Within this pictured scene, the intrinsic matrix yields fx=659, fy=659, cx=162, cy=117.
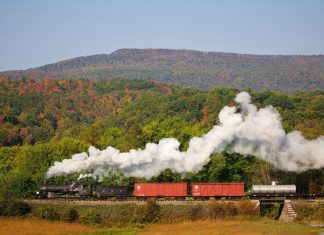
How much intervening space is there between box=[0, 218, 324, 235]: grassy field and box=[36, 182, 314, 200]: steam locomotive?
408 inches

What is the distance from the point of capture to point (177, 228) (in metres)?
72.6

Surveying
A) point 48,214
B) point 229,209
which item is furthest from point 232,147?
point 48,214

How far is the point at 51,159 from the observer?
384 ft

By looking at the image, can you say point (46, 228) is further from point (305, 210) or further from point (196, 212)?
point (305, 210)

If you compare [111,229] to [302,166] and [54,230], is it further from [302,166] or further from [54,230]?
[302,166]

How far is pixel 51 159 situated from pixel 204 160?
130 ft

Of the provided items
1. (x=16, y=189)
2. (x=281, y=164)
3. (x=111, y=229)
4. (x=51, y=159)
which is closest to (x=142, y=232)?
(x=111, y=229)

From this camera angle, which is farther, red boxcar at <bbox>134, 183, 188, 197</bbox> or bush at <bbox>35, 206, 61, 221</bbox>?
red boxcar at <bbox>134, 183, 188, 197</bbox>

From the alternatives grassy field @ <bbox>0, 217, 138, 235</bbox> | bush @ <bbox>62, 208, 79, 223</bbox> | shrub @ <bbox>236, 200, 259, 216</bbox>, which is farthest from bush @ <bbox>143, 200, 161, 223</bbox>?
shrub @ <bbox>236, 200, 259, 216</bbox>

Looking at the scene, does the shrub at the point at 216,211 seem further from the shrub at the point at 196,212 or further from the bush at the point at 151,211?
the bush at the point at 151,211

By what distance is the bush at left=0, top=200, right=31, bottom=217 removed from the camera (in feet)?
270

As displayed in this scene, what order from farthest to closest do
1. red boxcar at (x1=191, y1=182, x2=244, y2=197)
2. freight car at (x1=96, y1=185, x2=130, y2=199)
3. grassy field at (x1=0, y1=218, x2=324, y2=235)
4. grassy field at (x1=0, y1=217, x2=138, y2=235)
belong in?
freight car at (x1=96, y1=185, x2=130, y2=199) → red boxcar at (x1=191, y1=182, x2=244, y2=197) → grassy field at (x1=0, y1=217, x2=138, y2=235) → grassy field at (x1=0, y1=218, x2=324, y2=235)

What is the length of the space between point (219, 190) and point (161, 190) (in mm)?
7950

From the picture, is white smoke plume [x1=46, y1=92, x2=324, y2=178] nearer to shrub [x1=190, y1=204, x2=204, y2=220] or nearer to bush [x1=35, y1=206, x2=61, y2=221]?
shrub [x1=190, y1=204, x2=204, y2=220]
